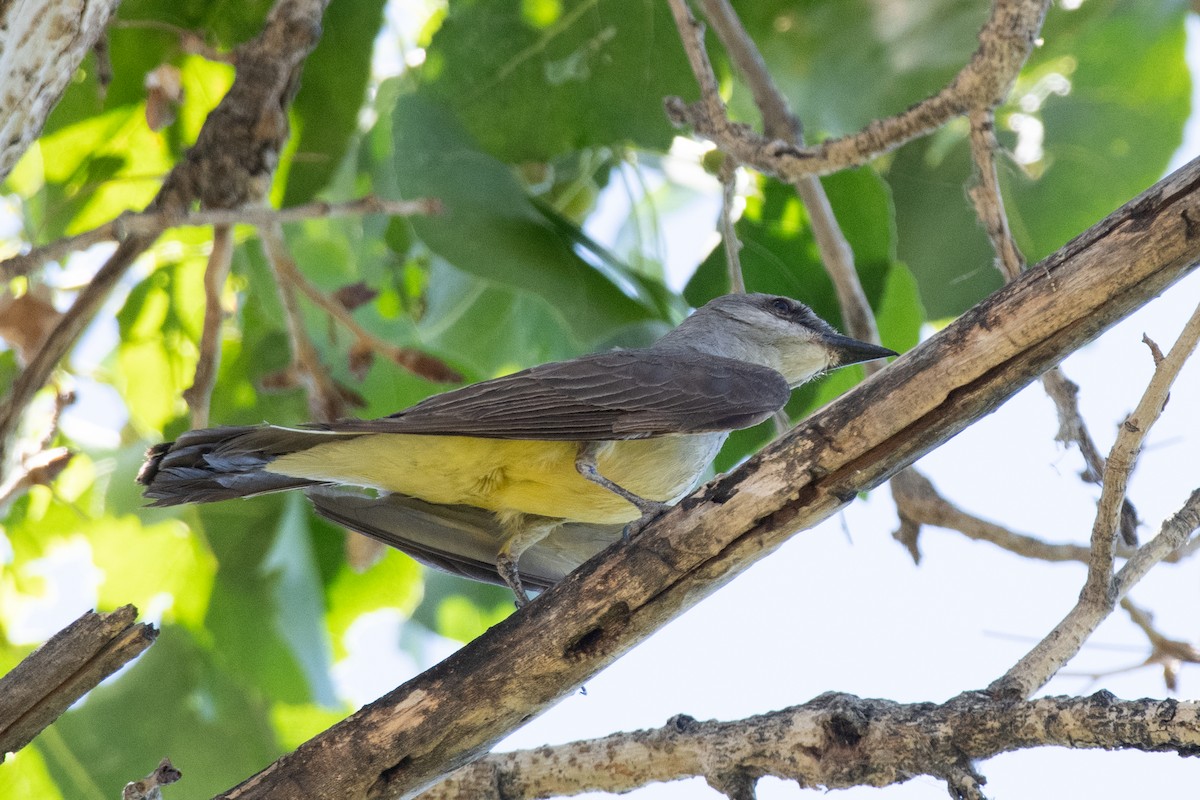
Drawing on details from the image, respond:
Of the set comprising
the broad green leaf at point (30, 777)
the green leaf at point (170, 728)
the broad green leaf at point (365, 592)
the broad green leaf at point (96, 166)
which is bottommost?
the broad green leaf at point (30, 777)

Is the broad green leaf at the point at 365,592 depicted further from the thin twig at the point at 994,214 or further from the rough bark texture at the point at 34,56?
the thin twig at the point at 994,214

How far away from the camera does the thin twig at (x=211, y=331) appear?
4.62 metres

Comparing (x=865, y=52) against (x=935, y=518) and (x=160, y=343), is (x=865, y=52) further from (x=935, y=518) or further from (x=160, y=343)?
(x=160, y=343)

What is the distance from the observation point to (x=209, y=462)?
3.77 m

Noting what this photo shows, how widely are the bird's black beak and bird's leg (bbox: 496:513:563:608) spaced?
126 cm

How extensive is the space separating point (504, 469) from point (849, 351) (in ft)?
4.61

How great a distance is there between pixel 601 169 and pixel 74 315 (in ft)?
8.57

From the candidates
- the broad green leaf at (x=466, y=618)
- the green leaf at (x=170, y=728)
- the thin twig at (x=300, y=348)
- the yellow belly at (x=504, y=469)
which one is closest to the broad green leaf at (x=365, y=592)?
the broad green leaf at (x=466, y=618)

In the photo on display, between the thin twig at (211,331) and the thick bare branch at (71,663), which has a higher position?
the thin twig at (211,331)

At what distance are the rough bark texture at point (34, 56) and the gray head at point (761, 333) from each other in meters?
2.37

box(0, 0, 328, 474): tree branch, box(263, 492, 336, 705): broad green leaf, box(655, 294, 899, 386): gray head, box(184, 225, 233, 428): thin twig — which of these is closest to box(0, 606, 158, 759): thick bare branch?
box(184, 225, 233, 428): thin twig

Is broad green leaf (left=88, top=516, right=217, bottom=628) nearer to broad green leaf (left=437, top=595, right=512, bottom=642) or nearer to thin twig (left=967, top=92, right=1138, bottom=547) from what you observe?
broad green leaf (left=437, top=595, right=512, bottom=642)

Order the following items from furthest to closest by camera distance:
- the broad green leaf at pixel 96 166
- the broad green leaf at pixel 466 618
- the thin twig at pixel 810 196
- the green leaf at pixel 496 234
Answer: the broad green leaf at pixel 466 618, the broad green leaf at pixel 96 166, the green leaf at pixel 496 234, the thin twig at pixel 810 196

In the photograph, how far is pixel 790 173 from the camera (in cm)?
394
